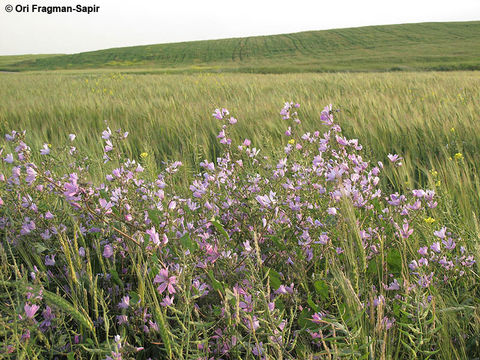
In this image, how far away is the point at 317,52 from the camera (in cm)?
4819

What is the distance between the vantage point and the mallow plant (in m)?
1.09

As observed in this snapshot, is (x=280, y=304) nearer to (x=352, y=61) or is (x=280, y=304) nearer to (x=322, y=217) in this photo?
(x=322, y=217)

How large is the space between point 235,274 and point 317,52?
1990 inches

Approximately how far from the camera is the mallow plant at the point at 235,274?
1.09 metres

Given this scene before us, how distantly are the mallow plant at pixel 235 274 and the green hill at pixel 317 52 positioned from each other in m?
31.6

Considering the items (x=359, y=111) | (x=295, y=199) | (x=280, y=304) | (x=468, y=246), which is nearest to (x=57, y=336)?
(x=280, y=304)

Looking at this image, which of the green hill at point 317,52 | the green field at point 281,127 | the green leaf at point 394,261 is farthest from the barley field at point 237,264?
the green hill at point 317,52

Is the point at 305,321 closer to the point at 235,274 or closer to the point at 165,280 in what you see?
the point at 235,274

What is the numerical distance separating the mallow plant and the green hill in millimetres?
31623

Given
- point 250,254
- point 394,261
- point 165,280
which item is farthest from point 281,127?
point 165,280

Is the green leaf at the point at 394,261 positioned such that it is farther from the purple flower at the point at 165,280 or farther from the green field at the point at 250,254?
the purple flower at the point at 165,280

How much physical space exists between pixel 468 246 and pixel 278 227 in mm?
899

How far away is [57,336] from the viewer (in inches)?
51.4

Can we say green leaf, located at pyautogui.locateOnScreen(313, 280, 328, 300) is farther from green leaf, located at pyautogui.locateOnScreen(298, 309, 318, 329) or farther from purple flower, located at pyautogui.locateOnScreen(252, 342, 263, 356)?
purple flower, located at pyautogui.locateOnScreen(252, 342, 263, 356)
